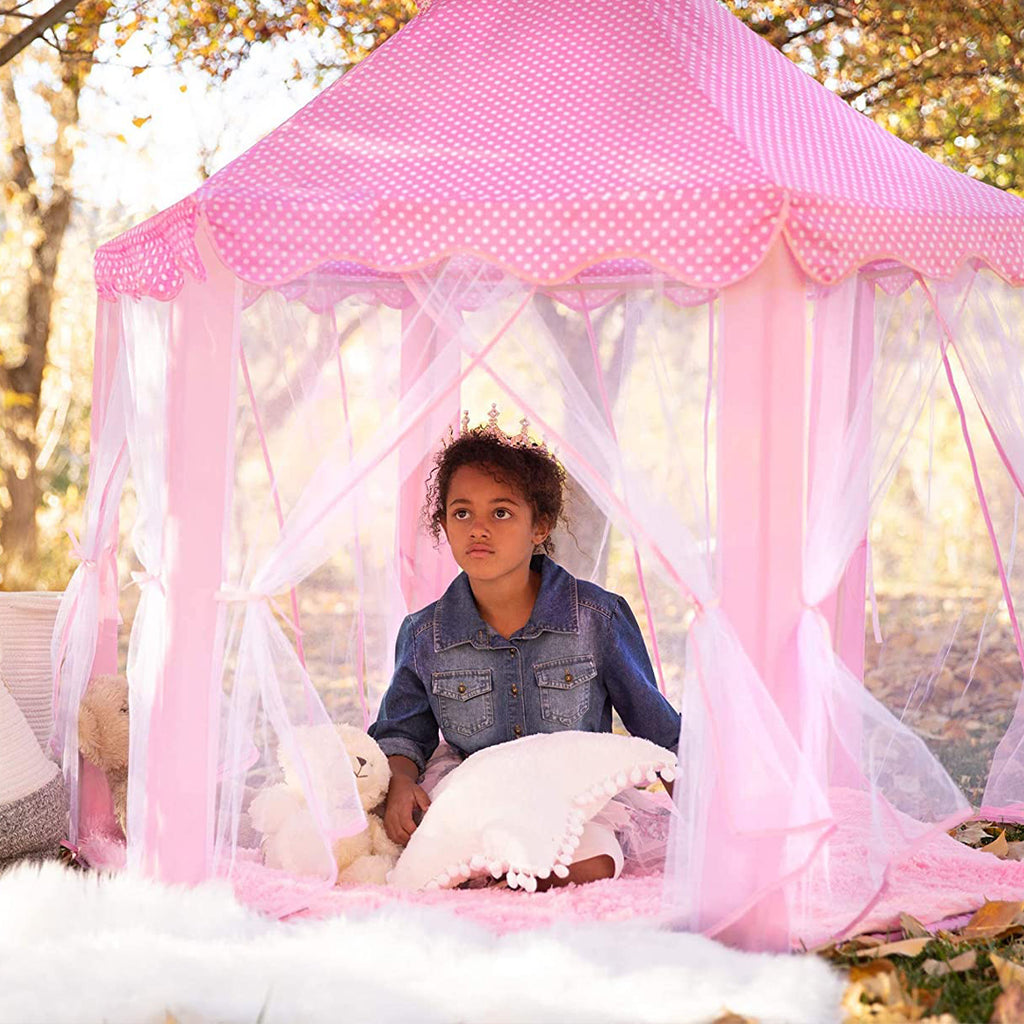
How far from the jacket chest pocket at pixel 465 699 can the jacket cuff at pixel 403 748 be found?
12 cm

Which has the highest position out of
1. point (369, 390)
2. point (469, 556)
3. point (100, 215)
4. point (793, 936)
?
point (100, 215)

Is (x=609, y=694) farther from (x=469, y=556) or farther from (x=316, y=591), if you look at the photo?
(x=316, y=591)

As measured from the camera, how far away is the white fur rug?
9.68 feet

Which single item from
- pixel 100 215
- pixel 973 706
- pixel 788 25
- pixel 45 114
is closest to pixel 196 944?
pixel 973 706

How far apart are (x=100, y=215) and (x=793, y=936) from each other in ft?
31.1

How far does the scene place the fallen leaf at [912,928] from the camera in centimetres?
355

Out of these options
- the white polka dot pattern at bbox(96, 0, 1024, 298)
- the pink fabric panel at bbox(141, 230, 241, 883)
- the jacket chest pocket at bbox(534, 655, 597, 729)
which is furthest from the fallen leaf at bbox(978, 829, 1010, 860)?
the pink fabric panel at bbox(141, 230, 241, 883)

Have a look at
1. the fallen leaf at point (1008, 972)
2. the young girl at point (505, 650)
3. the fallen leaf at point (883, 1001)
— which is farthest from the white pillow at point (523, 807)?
the fallen leaf at point (1008, 972)

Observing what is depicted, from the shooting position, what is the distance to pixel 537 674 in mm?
4488

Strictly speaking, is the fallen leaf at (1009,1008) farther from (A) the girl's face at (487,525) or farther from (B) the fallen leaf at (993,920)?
(A) the girl's face at (487,525)

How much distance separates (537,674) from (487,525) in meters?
0.49

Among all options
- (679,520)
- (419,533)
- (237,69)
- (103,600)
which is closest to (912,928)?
(679,520)

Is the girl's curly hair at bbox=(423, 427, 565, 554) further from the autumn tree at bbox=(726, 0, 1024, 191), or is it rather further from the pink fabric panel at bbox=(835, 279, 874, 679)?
the autumn tree at bbox=(726, 0, 1024, 191)

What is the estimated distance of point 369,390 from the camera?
14.0 feet
